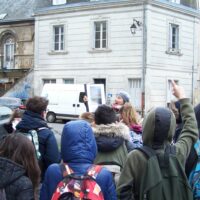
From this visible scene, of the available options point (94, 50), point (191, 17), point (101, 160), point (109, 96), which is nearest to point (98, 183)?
point (101, 160)

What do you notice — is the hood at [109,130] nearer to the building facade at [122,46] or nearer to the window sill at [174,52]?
the building facade at [122,46]

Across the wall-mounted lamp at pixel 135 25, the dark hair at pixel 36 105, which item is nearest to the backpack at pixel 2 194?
the dark hair at pixel 36 105

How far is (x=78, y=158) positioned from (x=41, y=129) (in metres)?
2.07

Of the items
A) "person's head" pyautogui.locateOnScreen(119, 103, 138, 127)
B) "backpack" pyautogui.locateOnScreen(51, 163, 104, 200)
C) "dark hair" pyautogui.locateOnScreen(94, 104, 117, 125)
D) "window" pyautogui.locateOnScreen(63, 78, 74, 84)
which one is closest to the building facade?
"window" pyautogui.locateOnScreen(63, 78, 74, 84)

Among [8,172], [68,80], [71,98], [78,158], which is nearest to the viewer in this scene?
[78,158]

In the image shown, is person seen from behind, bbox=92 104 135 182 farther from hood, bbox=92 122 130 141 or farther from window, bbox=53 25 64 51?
window, bbox=53 25 64 51

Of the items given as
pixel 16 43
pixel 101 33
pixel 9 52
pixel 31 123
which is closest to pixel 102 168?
pixel 31 123

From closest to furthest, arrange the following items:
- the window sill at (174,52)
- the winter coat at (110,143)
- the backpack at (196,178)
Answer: the backpack at (196,178), the winter coat at (110,143), the window sill at (174,52)

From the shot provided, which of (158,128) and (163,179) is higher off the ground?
(158,128)

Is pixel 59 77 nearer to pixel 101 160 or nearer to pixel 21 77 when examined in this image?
pixel 21 77

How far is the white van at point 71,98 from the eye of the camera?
27.4m

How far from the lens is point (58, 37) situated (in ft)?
112

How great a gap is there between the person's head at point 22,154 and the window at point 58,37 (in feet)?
99.6

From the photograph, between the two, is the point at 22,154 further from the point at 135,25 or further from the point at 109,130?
the point at 135,25
